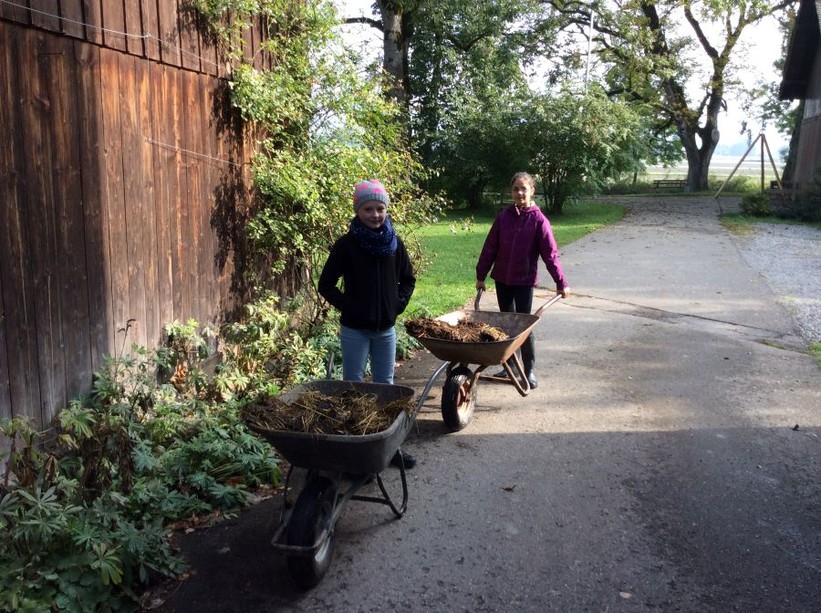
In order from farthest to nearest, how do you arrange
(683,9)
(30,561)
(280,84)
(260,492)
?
1. (683,9)
2. (280,84)
3. (260,492)
4. (30,561)

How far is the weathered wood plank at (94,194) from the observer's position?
4.62m

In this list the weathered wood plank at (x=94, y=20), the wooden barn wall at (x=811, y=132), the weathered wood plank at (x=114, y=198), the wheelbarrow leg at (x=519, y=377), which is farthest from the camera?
the wooden barn wall at (x=811, y=132)

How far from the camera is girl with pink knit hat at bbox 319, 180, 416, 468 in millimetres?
4480

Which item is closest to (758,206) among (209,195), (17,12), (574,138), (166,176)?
(574,138)

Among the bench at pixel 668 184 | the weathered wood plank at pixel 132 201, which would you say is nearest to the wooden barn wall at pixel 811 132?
the bench at pixel 668 184

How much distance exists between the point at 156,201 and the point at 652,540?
414cm

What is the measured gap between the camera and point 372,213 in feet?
14.6

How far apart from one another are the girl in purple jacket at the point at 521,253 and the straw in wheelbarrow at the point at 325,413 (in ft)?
8.88

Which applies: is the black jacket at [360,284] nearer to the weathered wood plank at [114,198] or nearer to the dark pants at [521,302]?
the weathered wood plank at [114,198]

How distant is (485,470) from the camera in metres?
4.88

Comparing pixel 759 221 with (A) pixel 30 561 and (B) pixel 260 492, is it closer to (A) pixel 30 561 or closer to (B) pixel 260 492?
(B) pixel 260 492

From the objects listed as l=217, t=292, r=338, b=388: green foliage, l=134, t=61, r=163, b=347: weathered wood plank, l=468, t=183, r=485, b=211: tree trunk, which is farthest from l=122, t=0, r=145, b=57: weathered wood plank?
l=468, t=183, r=485, b=211: tree trunk

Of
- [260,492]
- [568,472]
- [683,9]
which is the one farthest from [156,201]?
[683,9]

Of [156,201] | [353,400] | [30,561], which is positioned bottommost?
[30,561]
